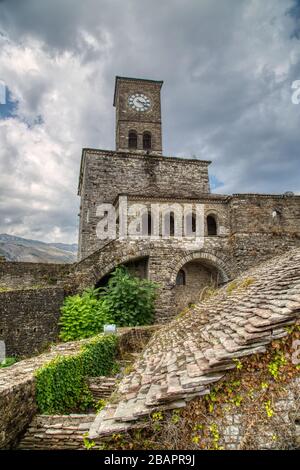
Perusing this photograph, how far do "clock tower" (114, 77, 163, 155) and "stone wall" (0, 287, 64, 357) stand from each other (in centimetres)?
1410

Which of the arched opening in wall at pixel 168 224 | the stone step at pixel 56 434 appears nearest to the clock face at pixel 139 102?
the arched opening in wall at pixel 168 224

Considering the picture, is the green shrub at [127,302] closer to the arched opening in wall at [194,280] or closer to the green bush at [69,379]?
the arched opening in wall at [194,280]

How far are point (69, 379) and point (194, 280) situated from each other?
11666 mm

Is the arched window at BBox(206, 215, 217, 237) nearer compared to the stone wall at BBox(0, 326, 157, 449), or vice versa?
the stone wall at BBox(0, 326, 157, 449)

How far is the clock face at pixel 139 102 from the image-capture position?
24234 mm

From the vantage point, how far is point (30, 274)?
46.5 ft

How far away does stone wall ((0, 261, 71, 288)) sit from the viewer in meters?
13.7

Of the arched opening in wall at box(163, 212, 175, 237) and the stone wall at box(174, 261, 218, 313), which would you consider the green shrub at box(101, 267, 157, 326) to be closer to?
the stone wall at box(174, 261, 218, 313)

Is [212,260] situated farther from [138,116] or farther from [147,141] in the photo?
[138,116]

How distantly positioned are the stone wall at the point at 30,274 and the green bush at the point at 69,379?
6.74 meters

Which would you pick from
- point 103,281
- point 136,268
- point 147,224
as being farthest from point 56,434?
point 147,224

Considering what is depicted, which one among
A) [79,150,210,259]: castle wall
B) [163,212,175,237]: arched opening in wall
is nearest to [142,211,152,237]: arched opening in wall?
[163,212,175,237]: arched opening in wall

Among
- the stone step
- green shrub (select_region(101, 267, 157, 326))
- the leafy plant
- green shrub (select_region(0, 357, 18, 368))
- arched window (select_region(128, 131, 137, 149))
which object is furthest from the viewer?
arched window (select_region(128, 131, 137, 149))
